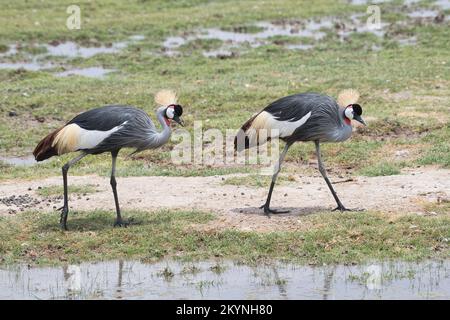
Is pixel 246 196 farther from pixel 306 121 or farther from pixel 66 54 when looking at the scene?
pixel 66 54

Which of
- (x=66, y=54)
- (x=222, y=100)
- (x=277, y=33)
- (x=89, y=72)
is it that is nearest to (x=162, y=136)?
(x=222, y=100)

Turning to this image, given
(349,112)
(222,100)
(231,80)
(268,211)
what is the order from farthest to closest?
(231,80)
(222,100)
(349,112)
(268,211)

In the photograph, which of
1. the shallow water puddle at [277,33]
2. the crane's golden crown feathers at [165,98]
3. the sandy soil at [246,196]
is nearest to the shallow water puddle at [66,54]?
the shallow water puddle at [277,33]

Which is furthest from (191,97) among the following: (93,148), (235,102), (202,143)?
(93,148)

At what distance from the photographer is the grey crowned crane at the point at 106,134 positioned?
9.28m

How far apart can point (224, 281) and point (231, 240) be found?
3.47 feet

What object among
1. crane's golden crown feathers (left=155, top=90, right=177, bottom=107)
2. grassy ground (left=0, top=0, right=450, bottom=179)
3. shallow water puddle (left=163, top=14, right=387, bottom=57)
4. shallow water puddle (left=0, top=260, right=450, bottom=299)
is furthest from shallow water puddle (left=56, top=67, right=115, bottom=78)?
shallow water puddle (left=0, top=260, right=450, bottom=299)

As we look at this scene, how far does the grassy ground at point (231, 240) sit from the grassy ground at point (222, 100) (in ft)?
0.06

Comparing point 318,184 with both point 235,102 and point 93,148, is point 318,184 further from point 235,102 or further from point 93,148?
point 235,102

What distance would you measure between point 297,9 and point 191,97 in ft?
30.9

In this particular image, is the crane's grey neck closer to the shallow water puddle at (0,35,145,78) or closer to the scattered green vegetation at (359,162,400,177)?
the scattered green vegetation at (359,162,400,177)

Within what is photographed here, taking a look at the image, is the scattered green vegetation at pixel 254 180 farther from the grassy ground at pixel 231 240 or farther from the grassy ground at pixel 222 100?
the grassy ground at pixel 231 240

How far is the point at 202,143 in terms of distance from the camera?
1323 cm

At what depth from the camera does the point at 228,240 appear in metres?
9.01
